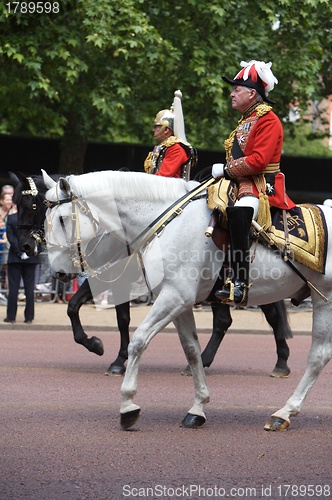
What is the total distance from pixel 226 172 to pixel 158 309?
3.94ft

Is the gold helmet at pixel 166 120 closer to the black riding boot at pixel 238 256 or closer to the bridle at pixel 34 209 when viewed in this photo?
the bridle at pixel 34 209

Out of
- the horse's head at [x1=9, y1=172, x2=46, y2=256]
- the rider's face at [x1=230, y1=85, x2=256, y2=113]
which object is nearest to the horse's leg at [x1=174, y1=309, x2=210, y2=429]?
the rider's face at [x1=230, y1=85, x2=256, y2=113]

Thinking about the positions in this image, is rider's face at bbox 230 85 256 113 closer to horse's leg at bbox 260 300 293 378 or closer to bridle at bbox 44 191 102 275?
bridle at bbox 44 191 102 275

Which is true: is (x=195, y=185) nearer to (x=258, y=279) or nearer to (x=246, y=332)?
(x=258, y=279)

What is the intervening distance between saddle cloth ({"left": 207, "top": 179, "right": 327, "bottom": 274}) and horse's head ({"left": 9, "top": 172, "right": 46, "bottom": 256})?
362 centimetres

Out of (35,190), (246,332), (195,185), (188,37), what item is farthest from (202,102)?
(195,185)

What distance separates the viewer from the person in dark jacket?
53.6ft

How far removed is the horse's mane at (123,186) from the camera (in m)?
8.05

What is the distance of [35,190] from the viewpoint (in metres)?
11.3

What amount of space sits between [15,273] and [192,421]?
29.4 feet

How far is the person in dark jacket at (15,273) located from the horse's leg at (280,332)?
5.85 meters

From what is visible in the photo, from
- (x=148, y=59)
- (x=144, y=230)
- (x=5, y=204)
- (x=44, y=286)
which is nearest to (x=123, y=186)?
(x=144, y=230)

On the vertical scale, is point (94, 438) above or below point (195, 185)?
below

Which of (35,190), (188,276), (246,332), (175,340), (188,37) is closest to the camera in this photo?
(188,276)
